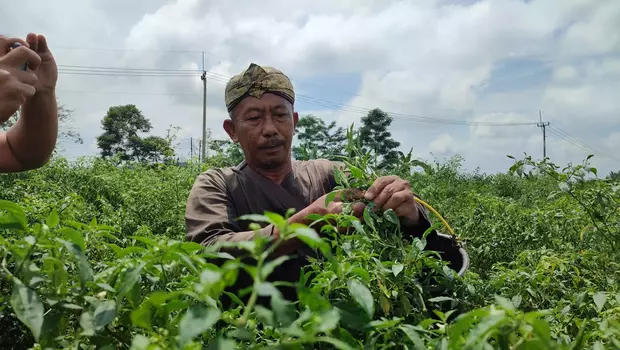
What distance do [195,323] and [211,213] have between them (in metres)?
1.42

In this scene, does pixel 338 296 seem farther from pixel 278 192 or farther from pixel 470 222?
pixel 470 222

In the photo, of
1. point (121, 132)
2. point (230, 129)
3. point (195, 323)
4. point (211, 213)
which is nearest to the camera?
point (195, 323)

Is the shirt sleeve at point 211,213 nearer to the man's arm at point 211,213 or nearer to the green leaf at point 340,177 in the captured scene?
the man's arm at point 211,213

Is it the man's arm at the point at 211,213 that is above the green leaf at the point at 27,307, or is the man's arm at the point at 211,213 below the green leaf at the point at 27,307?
above

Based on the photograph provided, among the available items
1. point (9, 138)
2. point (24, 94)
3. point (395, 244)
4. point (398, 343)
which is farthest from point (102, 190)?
point (398, 343)

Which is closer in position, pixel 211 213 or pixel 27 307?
pixel 27 307

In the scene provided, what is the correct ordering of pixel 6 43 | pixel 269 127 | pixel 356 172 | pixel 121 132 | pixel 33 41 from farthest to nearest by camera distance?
pixel 121 132, pixel 269 127, pixel 33 41, pixel 6 43, pixel 356 172

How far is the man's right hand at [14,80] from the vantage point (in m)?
1.44

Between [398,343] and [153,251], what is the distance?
14.9 inches

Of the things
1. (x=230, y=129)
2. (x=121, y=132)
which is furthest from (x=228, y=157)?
(x=121, y=132)

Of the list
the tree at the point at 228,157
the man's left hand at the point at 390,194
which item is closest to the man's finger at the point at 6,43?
the man's left hand at the point at 390,194

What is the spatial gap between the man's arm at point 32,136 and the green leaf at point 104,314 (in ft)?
4.36

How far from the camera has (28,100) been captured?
1.78 meters

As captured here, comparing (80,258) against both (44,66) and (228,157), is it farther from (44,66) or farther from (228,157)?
(228,157)
